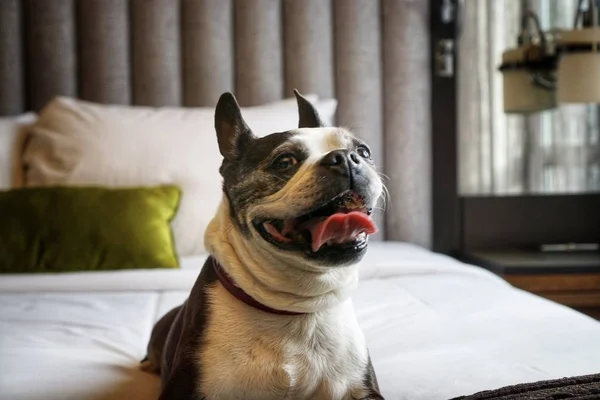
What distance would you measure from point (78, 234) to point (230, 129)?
932 mm

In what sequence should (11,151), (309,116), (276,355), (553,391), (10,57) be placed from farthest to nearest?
(10,57) < (11,151) < (309,116) < (276,355) < (553,391)

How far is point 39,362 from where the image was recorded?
117cm

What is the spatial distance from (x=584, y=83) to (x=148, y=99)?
1553 millimetres

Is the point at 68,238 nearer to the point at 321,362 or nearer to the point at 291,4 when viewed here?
the point at 321,362

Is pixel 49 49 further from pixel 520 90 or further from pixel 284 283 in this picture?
pixel 284 283

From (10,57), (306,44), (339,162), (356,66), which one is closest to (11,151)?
(10,57)

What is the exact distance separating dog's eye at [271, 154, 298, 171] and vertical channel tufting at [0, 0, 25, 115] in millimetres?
1865

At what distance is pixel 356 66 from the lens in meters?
2.72

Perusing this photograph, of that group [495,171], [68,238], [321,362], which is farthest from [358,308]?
[495,171]

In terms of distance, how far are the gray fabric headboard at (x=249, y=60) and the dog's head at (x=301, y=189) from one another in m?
1.55

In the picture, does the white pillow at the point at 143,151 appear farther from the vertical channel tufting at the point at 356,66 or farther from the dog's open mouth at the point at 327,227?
the dog's open mouth at the point at 327,227

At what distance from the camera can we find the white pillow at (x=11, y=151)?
2301 millimetres

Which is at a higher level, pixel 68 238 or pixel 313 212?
pixel 313 212

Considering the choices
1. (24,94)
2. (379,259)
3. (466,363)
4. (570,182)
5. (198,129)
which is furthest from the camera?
(570,182)
